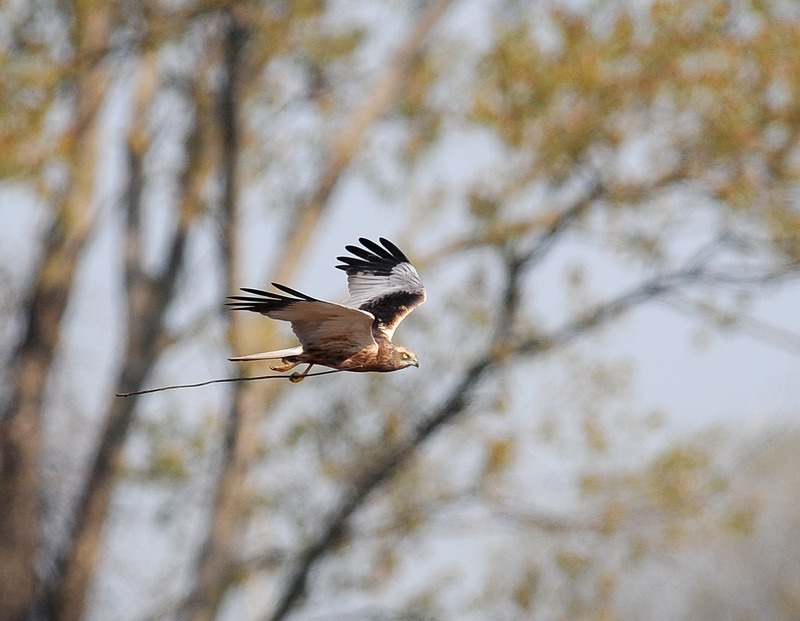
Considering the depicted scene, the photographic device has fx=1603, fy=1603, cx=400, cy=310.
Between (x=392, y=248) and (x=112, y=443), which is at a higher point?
(x=112, y=443)

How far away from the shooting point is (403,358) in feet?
18.4

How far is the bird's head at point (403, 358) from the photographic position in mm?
5541

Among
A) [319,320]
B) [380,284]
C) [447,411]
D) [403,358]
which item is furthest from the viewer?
[447,411]

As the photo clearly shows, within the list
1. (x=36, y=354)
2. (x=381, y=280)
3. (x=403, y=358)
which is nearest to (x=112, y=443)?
(x=36, y=354)

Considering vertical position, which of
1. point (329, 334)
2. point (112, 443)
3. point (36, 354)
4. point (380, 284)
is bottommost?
point (329, 334)

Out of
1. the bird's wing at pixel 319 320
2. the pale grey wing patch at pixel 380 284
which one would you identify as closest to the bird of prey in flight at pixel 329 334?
the bird's wing at pixel 319 320

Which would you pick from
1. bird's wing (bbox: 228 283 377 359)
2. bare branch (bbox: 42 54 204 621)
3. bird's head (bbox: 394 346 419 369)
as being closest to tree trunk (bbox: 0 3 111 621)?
bare branch (bbox: 42 54 204 621)

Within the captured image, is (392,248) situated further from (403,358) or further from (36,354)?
(36,354)

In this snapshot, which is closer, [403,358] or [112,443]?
[403,358]

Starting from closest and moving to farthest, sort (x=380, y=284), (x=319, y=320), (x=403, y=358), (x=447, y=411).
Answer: (x=319, y=320)
(x=403, y=358)
(x=380, y=284)
(x=447, y=411)

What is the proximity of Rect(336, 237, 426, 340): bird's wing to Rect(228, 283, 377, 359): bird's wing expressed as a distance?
72 centimetres

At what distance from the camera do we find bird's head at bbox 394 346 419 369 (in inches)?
218

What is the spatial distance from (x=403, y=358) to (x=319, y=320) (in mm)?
448

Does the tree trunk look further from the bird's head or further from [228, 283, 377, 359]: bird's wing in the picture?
[228, 283, 377, 359]: bird's wing
